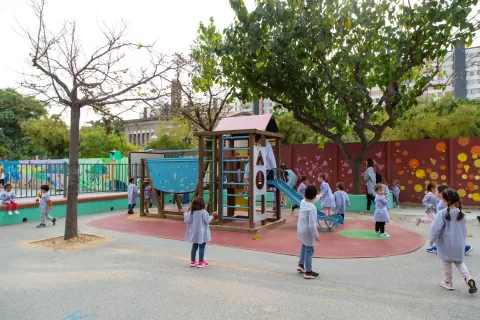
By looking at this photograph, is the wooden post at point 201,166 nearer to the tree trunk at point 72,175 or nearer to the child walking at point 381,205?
the tree trunk at point 72,175

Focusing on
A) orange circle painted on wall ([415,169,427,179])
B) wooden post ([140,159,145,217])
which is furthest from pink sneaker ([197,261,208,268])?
orange circle painted on wall ([415,169,427,179])

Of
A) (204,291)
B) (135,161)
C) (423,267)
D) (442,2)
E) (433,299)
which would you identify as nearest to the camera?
(433,299)

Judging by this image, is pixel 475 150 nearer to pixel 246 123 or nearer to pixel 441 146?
pixel 441 146

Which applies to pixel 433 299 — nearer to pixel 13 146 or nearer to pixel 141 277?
pixel 141 277

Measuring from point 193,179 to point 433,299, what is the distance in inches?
322

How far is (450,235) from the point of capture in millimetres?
5039

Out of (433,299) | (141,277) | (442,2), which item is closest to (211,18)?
(442,2)

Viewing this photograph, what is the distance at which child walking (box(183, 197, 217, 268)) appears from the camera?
20.7 feet

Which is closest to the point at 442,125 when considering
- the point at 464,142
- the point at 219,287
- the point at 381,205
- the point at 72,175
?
the point at 464,142

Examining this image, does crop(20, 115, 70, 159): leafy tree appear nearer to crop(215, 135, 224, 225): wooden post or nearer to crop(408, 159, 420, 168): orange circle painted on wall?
crop(215, 135, 224, 225): wooden post

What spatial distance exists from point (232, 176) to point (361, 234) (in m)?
4.13

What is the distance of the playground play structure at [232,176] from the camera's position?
31.5ft

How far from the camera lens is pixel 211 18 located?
12.7m

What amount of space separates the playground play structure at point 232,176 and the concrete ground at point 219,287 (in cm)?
247
